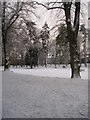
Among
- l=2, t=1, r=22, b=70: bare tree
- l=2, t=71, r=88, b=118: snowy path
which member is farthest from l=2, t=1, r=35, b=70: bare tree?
l=2, t=71, r=88, b=118: snowy path

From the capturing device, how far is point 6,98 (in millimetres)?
8688

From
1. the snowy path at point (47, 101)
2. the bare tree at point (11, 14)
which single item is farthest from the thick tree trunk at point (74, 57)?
the bare tree at point (11, 14)

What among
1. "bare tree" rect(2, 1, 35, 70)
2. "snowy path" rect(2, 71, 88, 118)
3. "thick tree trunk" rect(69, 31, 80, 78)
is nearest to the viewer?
"snowy path" rect(2, 71, 88, 118)

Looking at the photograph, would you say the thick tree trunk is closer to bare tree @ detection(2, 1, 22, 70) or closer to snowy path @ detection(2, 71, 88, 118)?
snowy path @ detection(2, 71, 88, 118)

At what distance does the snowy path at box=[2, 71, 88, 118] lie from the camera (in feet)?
23.1

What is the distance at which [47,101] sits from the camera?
26.9ft

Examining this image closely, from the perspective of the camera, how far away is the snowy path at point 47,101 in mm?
7047

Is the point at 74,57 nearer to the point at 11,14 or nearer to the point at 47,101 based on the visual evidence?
the point at 47,101

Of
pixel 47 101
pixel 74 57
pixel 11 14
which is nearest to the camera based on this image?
pixel 47 101

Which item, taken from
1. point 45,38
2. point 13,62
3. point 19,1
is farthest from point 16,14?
point 45,38

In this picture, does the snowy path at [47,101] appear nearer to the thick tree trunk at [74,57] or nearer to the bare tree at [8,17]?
the thick tree trunk at [74,57]

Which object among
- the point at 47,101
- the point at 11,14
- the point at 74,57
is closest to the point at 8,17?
the point at 11,14

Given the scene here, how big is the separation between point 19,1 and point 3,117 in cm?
1859

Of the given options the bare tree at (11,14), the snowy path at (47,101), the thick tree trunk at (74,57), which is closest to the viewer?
the snowy path at (47,101)
